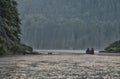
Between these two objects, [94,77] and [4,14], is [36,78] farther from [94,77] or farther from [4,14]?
[4,14]

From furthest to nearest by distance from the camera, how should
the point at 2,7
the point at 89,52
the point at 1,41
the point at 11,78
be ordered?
1. the point at 89,52
2. the point at 2,7
3. the point at 1,41
4. the point at 11,78

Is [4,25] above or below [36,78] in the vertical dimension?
above

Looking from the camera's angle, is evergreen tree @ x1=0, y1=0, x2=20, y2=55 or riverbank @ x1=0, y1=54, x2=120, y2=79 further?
evergreen tree @ x1=0, y1=0, x2=20, y2=55

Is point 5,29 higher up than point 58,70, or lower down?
higher up

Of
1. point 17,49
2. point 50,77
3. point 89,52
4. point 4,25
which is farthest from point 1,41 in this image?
point 89,52

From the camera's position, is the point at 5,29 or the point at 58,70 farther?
the point at 5,29

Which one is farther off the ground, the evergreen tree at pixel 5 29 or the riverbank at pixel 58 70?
the evergreen tree at pixel 5 29

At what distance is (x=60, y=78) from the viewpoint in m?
37.1

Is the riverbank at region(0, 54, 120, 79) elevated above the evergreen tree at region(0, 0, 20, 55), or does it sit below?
below

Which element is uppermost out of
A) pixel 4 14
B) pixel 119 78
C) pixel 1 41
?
pixel 4 14

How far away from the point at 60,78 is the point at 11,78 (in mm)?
4925

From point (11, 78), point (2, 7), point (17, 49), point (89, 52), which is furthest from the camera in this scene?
point (89, 52)

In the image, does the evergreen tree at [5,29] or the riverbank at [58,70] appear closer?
the riverbank at [58,70]

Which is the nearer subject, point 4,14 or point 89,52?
point 4,14
